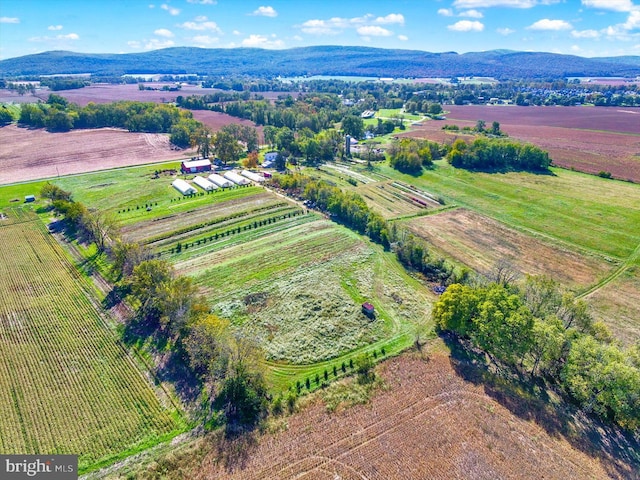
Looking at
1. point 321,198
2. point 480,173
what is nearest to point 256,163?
point 321,198

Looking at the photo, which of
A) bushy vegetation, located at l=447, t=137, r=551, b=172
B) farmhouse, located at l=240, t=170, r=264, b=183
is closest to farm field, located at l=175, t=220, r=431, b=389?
farmhouse, located at l=240, t=170, r=264, b=183

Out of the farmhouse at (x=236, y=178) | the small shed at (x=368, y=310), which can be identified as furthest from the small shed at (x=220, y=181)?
the small shed at (x=368, y=310)

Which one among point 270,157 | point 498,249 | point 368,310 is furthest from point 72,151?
point 498,249

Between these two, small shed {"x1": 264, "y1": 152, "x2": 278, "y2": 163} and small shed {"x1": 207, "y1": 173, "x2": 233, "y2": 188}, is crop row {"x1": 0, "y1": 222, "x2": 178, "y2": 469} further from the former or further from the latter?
small shed {"x1": 264, "y1": 152, "x2": 278, "y2": 163}

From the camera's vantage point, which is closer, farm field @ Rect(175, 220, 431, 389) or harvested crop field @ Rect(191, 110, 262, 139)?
farm field @ Rect(175, 220, 431, 389)

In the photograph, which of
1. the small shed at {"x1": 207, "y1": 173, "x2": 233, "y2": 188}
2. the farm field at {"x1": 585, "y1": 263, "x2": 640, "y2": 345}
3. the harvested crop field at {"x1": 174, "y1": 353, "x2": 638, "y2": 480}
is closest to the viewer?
the harvested crop field at {"x1": 174, "y1": 353, "x2": 638, "y2": 480}

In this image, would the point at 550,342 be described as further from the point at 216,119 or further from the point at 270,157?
the point at 216,119

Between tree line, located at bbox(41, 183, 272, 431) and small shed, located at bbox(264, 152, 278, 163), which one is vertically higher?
small shed, located at bbox(264, 152, 278, 163)

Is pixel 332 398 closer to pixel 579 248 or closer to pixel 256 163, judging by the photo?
pixel 579 248
